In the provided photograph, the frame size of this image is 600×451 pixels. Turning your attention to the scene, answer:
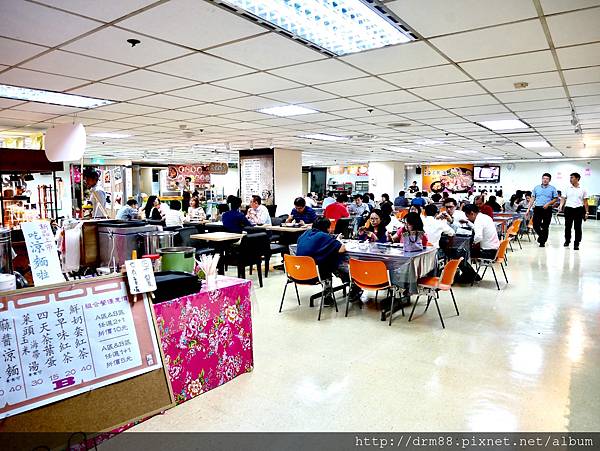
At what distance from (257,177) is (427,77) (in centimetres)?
816

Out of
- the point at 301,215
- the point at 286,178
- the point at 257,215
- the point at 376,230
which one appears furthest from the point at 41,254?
the point at 286,178

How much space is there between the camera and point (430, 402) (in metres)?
2.82

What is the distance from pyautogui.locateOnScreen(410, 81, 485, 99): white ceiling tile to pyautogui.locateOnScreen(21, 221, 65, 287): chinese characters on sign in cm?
415

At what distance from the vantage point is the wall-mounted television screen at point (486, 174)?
66.4 feet

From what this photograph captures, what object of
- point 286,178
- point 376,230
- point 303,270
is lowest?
point 303,270

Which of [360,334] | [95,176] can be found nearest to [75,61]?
[360,334]

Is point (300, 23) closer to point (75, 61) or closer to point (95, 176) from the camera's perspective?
point (75, 61)

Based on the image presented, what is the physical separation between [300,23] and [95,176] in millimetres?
11936

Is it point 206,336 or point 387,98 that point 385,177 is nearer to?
point 387,98

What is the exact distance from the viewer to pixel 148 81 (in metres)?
4.45

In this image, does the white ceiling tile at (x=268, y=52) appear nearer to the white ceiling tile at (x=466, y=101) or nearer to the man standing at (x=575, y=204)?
the white ceiling tile at (x=466, y=101)

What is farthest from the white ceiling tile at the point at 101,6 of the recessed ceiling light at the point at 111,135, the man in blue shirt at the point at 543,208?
the man in blue shirt at the point at 543,208

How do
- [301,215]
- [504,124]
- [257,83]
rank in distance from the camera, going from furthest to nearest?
1. [301,215]
2. [504,124]
3. [257,83]

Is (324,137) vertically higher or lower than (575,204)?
higher
